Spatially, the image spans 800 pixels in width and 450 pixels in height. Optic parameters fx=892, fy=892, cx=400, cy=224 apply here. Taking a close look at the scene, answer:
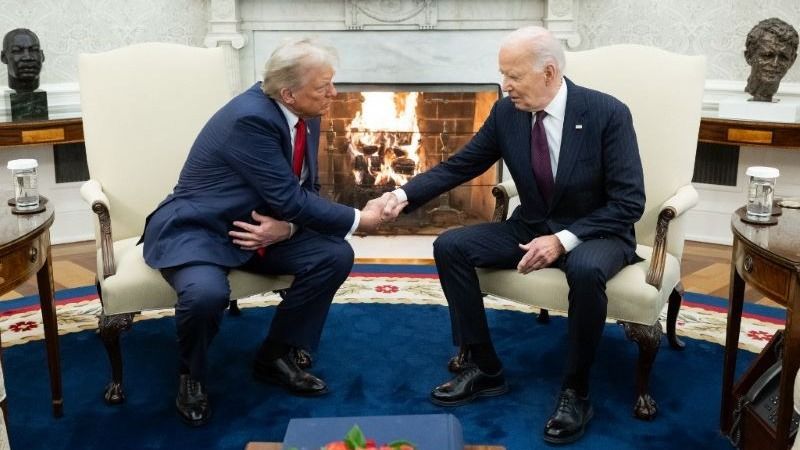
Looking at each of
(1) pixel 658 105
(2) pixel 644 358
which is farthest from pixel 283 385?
(1) pixel 658 105

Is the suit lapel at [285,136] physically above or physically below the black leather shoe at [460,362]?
above

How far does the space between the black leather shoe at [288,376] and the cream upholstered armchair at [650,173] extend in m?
0.62

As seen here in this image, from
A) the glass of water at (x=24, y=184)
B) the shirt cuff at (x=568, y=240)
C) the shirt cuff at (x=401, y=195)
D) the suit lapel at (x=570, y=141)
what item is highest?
the suit lapel at (x=570, y=141)

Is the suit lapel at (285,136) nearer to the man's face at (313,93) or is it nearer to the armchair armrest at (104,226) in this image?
the man's face at (313,93)

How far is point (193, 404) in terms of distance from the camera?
2.68 m

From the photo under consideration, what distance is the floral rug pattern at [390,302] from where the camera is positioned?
336cm

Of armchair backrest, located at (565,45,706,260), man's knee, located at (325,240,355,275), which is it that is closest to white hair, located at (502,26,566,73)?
armchair backrest, located at (565,45,706,260)

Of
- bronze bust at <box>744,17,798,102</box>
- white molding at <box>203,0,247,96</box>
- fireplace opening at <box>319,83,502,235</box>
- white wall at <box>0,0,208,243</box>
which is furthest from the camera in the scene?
fireplace opening at <box>319,83,502,235</box>

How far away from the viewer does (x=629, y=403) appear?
2.80m

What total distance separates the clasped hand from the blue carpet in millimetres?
504

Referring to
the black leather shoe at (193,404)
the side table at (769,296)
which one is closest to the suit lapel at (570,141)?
the side table at (769,296)

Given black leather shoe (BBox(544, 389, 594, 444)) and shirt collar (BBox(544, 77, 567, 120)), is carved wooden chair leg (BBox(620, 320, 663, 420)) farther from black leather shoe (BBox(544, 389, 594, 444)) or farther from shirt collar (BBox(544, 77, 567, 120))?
shirt collar (BBox(544, 77, 567, 120))

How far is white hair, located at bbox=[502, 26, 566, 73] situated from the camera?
265 centimetres

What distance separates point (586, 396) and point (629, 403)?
0.70 feet
